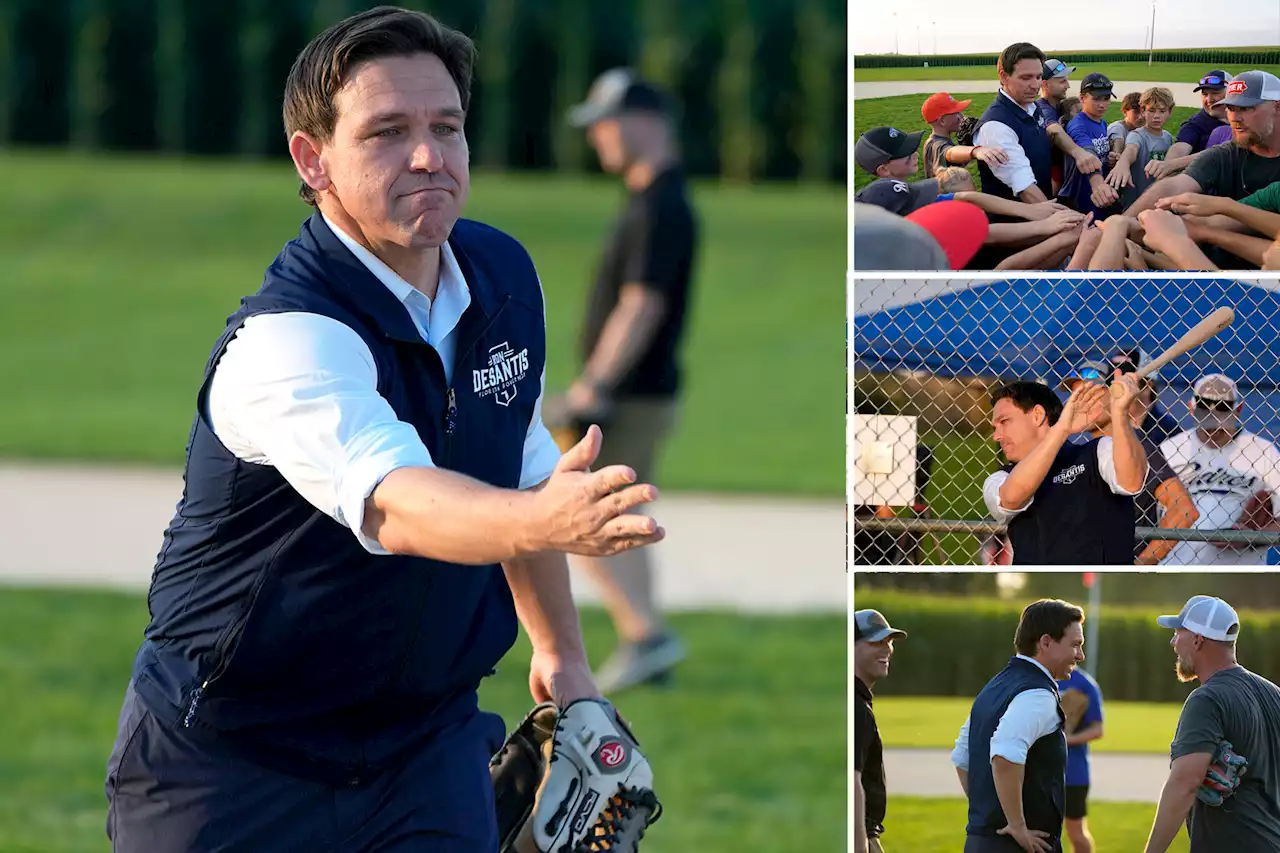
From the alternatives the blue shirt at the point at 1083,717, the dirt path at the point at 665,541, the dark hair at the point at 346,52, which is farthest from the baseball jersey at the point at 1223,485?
the dirt path at the point at 665,541

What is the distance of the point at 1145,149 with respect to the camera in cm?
388

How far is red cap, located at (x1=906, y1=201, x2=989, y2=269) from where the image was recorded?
3879 millimetres

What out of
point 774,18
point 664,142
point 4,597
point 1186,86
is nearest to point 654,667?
point 664,142

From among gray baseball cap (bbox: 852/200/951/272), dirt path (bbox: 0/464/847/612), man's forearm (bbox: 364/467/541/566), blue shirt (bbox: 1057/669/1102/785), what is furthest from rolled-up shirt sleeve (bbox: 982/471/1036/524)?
dirt path (bbox: 0/464/847/612)

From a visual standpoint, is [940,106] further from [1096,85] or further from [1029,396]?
[1029,396]

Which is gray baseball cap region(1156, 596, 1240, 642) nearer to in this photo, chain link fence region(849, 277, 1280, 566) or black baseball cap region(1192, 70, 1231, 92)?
chain link fence region(849, 277, 1280, 566)

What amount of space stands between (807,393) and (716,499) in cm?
604

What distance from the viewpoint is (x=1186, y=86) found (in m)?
3.82

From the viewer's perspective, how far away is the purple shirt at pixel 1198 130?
12.8ft

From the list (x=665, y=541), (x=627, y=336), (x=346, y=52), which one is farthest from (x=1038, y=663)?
(x=665, y=541)

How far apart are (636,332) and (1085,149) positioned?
4054 millimetres

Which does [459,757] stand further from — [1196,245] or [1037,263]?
[1196,245]

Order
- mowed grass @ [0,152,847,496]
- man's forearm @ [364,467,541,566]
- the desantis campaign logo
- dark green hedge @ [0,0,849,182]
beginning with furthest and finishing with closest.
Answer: dark green hedge @ [0,0,849,182] < mowed grass @ [0,152,847,496] < the desantis campaign logo < man's forearm @ [364,467,541,566]

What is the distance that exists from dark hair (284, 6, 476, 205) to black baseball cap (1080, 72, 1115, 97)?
4.36 ft
